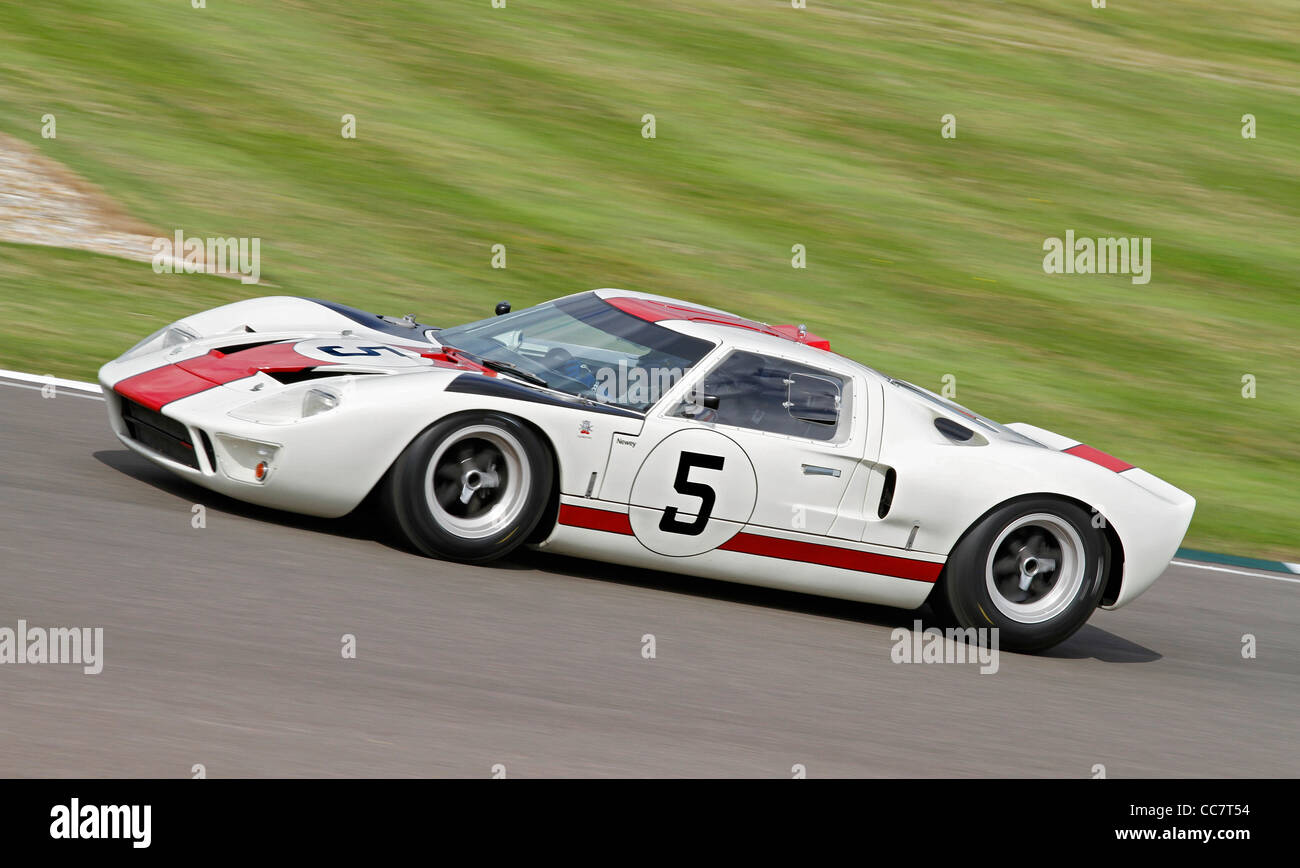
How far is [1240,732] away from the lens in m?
5.89

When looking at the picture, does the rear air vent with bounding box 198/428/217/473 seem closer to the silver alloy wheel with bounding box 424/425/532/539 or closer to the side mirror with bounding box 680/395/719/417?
the silver alloy wheel with bounding box 424/425/532/539

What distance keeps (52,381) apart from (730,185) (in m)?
7.97

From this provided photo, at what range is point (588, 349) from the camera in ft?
21.4

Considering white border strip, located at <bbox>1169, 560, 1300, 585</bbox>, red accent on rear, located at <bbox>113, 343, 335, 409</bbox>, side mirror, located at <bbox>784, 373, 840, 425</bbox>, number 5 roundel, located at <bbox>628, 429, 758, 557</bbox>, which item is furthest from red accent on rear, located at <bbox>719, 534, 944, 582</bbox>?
white border strip, located at <bbox>1169, 560, 1300, 585</bbox>

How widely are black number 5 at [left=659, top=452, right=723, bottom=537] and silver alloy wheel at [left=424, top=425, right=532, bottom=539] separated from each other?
0.67 metres

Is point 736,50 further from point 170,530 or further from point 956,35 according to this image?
point 170,530

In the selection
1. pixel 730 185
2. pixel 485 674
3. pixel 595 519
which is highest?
pixel 730 185

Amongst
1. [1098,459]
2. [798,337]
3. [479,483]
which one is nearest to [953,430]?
[1098,459]

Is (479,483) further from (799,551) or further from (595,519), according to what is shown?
(799,551)

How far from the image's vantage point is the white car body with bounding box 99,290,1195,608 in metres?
5.76

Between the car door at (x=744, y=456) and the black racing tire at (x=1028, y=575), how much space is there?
717 millimetres

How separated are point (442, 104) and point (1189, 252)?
331 inches

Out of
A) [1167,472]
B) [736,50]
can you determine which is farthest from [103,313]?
[736,50]

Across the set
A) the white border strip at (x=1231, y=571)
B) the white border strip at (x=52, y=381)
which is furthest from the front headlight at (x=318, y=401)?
the white border strip at (x=1231, y=571)
